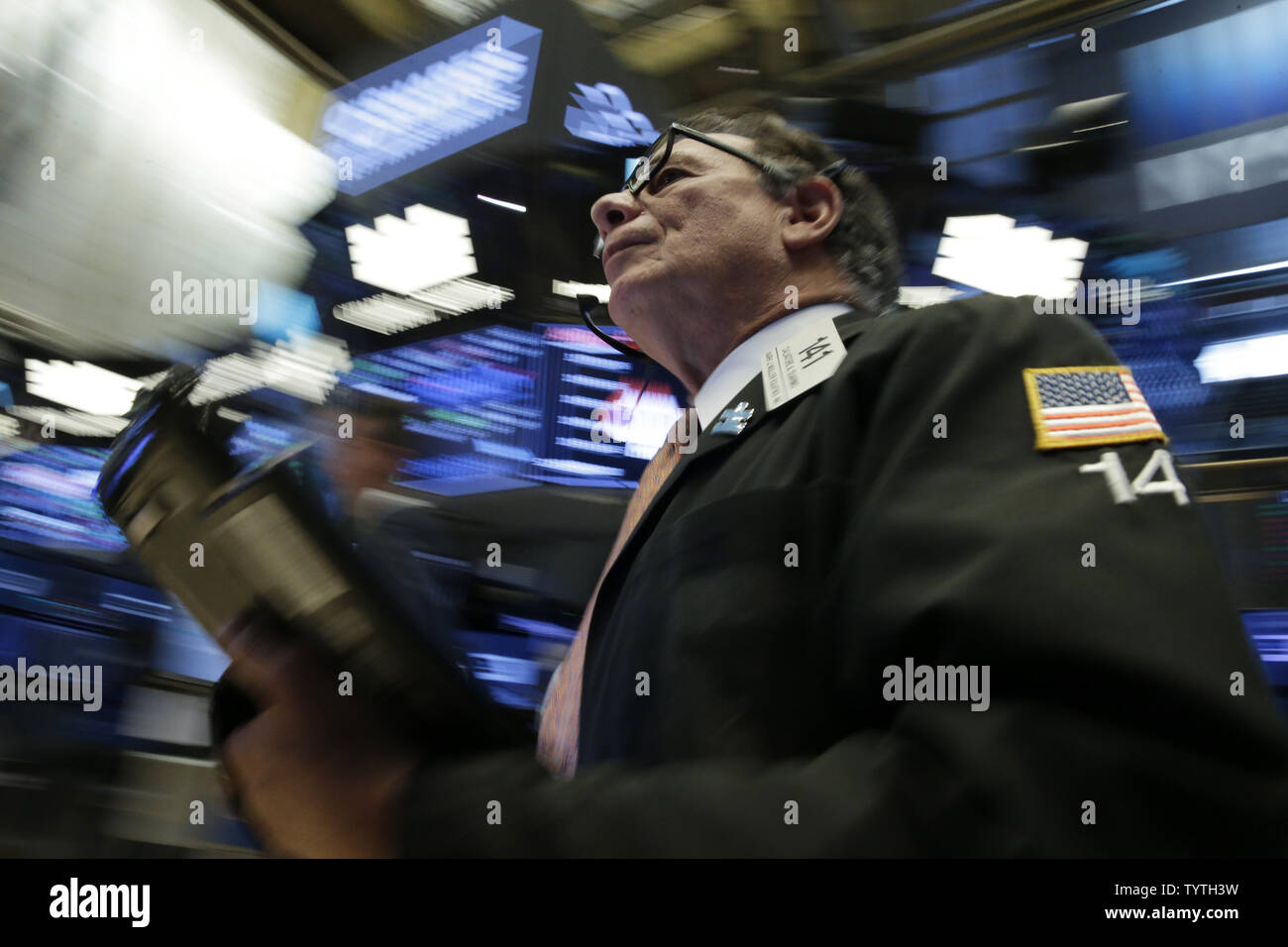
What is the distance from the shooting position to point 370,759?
0.63 meters

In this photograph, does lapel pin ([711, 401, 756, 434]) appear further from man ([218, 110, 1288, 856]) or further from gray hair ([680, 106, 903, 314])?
gray hair ([680, 106, 903, 314])

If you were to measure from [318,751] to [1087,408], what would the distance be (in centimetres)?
68

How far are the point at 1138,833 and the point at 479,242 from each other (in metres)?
3.73

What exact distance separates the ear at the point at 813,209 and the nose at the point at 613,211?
9.5 inches

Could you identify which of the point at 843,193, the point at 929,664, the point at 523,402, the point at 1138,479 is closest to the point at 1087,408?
the point at 1138,479

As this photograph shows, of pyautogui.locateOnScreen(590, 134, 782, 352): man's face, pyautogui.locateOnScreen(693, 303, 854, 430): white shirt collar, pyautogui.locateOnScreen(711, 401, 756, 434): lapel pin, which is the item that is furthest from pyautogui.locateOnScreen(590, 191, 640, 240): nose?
pyautogui.locateOnScreen(711, 401, 756, 434): lapel pin

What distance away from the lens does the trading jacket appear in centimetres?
55

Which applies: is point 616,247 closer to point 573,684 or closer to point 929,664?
point 573,684

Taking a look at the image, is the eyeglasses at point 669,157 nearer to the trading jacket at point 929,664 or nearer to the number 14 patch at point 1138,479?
the trading jacket at point 929,664

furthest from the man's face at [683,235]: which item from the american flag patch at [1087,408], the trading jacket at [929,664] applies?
the american flag patch at [1087,408]

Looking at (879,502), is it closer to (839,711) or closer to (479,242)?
(839,711)

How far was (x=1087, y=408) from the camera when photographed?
711mm

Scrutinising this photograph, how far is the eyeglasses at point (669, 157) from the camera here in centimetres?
133
